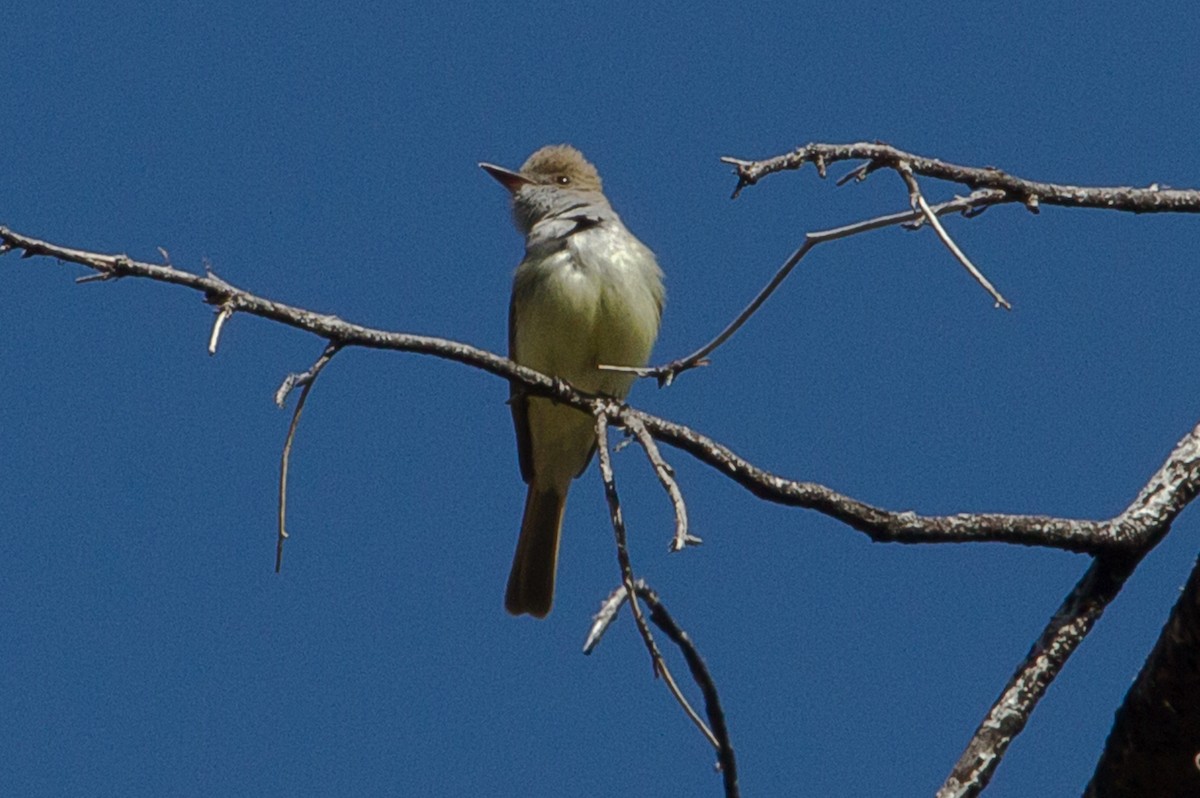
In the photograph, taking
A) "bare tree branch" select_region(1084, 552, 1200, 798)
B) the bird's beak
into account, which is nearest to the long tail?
the bird's beak

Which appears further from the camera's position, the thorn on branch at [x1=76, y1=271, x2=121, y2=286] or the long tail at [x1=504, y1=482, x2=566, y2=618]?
the long tail at [x1=504, y1=482, x2=566, y2=618]

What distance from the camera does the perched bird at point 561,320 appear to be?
7.63 m

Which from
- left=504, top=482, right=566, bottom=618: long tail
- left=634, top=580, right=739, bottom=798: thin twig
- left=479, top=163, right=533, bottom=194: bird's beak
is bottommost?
left=634, top=580, right=739, bottom=798: thin twig

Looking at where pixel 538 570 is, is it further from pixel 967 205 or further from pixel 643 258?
pixel 967 205

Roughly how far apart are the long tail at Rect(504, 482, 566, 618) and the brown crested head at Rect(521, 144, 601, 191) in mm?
1730

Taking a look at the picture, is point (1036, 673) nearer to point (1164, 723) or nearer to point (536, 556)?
point (1164, 723)

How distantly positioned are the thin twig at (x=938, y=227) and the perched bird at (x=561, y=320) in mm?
3521

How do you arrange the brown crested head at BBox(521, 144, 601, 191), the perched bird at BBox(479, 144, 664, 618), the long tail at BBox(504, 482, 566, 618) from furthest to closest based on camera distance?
the brown crested head at BBox(521, 144, 601, 191) → the long tail at BBox(504, 482, 566, 618) → the perched bird at BBox(479, 144, 664, 618)

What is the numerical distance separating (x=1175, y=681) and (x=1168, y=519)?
61cm

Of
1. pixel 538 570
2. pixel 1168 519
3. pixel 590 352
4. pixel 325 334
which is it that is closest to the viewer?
pixel 325 334

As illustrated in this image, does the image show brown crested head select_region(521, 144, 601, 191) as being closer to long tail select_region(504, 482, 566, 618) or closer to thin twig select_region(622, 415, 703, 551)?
long tail select_region(504, 482, 566, 618)

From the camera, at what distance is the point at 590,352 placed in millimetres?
7680

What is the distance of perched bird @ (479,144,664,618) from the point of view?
763cm

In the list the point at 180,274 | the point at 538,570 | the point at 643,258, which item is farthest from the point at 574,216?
the point at 180,274
